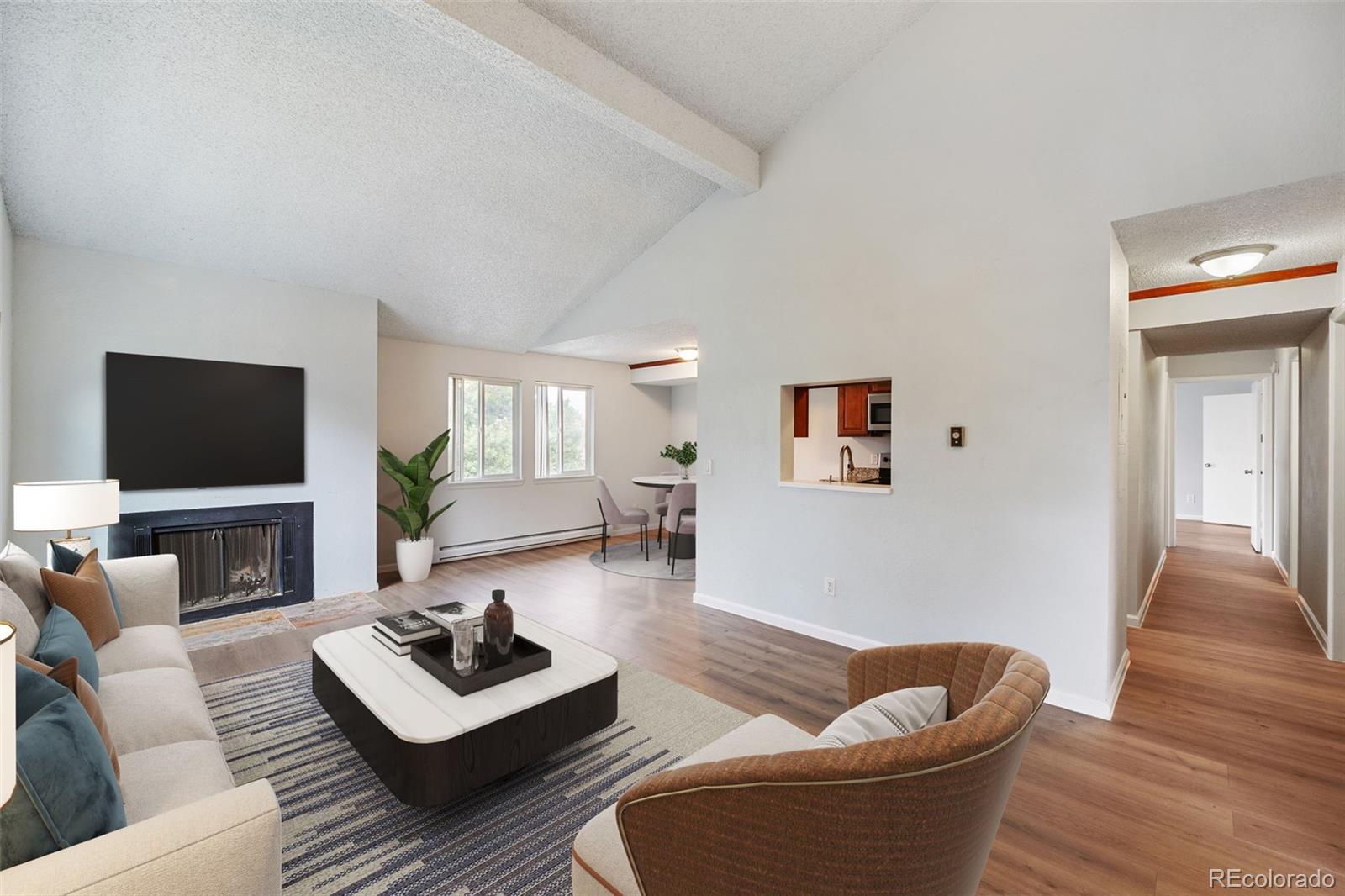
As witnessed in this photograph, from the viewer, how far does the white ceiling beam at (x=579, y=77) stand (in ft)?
7.99

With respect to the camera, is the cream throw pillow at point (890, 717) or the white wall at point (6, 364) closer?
the cream throw pillow at point (890, 717)

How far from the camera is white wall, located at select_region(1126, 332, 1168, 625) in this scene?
388 cm

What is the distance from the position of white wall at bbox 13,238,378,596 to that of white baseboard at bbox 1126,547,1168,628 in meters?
5.92

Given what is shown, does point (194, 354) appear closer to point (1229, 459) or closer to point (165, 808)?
point (165, 808)

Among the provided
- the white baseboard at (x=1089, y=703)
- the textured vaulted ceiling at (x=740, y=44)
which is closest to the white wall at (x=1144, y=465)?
the white baseboard at (x=1089, y=703)

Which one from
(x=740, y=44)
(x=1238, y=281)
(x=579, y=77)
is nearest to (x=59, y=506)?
(x=579, y=77)

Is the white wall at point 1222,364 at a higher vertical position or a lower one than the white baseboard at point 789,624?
higher

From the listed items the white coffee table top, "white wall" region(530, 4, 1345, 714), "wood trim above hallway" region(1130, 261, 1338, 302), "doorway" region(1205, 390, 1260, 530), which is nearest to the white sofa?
the white coffee table top

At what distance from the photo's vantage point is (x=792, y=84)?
11.7 ft

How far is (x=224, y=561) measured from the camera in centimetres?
424

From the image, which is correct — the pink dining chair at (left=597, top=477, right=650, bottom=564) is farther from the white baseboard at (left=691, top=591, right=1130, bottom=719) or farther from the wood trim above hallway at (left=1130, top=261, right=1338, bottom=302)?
the wood trim above hallway at (left=1130, top=261, right=1338, bottom=302)

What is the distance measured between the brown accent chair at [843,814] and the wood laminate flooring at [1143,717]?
104cm

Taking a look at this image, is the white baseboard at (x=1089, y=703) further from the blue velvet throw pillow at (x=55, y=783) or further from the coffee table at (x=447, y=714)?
the blue velvet throw pillow at (x=55, y=783)

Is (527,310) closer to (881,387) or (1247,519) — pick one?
(881,387)
